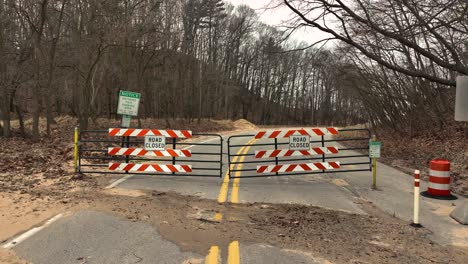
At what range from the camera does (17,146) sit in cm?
1741

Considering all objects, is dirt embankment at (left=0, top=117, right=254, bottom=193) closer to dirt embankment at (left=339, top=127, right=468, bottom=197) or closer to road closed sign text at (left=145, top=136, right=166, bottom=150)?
road closed sign text at (left=145, top=136, right=166, bottom=150)

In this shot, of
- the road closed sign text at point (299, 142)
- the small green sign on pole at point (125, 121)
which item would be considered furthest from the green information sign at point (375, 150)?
the small green sign on pole at point (125, 121)

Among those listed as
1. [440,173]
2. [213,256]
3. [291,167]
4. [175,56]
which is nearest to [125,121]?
[291,167]

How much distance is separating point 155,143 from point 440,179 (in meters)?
7.30

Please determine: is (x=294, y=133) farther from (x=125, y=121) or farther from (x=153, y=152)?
(x=125, y=121)

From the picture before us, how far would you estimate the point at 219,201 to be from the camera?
8.13 meters

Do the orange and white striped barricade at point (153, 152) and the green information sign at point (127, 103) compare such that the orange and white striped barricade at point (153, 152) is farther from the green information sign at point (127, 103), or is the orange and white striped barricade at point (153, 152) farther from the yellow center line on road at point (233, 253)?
the yellow center line on road at point (233, 253)

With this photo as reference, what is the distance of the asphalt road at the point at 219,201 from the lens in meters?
4.96

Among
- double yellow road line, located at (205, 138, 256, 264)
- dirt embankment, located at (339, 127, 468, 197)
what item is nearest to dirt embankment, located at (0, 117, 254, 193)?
double yellow road line, located at (205, 138, 256, 264)

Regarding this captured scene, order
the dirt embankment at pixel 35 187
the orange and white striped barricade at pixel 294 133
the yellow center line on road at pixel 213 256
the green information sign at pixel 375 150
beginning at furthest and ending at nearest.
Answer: the orange and white striped barricade at pixel 294 133
the green information sign at pixel 375 150
the dirt embankment at pixel 35 187
the yellow center line on road at pixel 213 256

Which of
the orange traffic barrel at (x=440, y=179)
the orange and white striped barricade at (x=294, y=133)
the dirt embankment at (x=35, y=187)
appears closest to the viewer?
the dirt embankment at (x=35, y=187)

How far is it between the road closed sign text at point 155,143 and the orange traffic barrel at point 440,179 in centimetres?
685

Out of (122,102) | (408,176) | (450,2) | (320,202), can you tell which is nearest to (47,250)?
(320,202)

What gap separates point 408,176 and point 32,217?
10.8m
